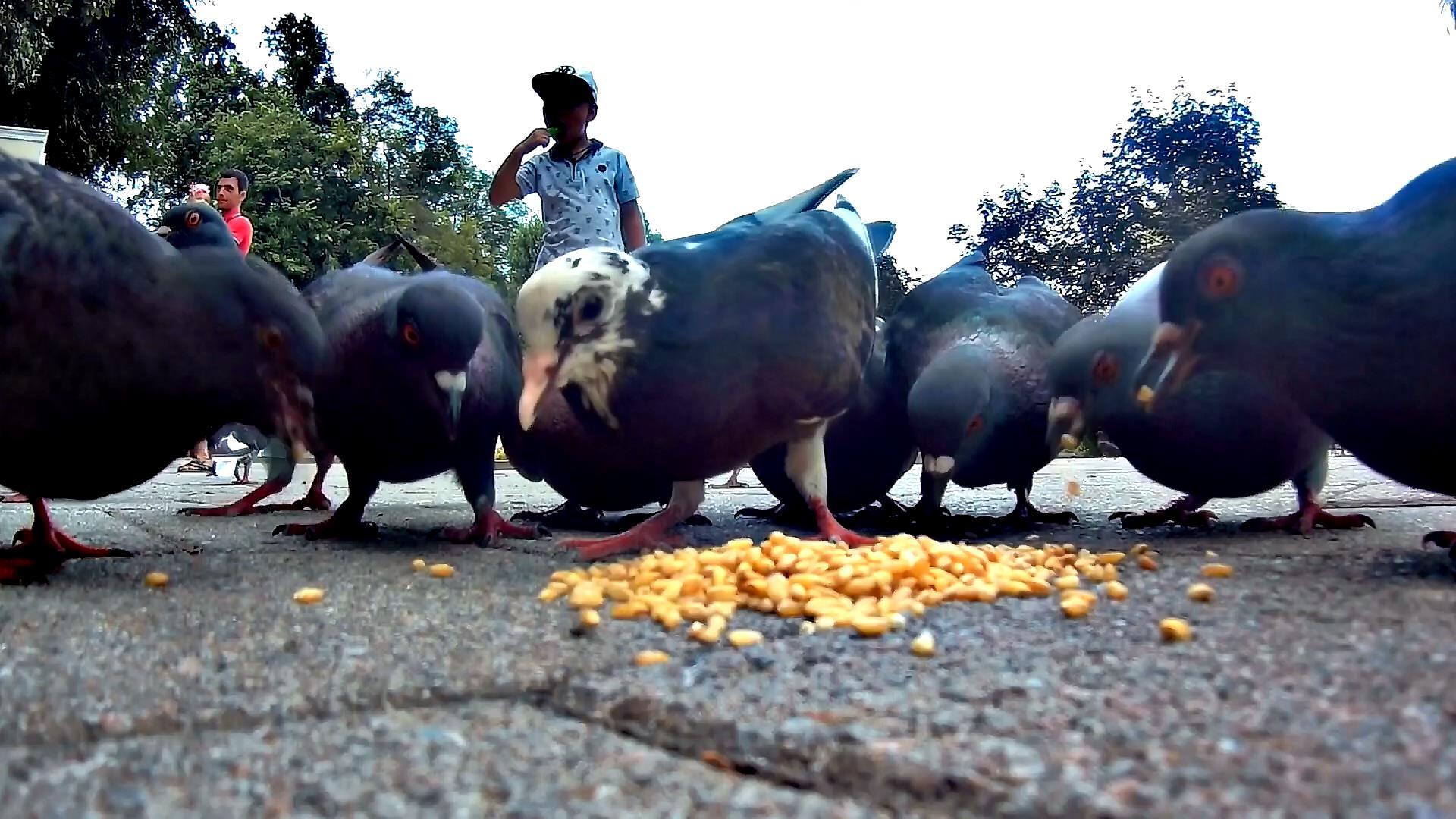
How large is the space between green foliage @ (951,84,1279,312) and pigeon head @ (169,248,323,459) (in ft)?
46.6

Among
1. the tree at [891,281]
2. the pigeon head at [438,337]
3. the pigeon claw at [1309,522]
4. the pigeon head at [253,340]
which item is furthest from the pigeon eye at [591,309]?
the tree at [891,281]

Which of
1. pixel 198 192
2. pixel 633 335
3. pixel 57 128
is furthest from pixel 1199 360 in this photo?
pixel 57 128

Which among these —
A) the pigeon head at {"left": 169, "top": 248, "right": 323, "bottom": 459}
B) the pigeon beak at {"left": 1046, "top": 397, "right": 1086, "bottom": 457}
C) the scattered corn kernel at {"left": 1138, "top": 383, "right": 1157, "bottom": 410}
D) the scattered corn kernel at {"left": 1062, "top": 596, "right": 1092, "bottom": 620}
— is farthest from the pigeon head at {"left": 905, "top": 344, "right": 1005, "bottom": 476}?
the pigeon head at {"left": 169, "top": 248, "right": 323, "bottom": 459}

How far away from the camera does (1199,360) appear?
241 centimetres

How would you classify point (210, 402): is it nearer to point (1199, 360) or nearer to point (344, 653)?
point (344, 653)

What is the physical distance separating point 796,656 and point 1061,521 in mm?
2623

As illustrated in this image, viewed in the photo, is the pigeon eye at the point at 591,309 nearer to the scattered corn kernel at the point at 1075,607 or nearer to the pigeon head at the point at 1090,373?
the scattered corn kernel at the point at 1075,607

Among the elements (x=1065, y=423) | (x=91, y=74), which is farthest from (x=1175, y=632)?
(x=91, y=74)

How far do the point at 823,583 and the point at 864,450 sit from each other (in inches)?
70.7

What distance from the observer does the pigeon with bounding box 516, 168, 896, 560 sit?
270 centimetres

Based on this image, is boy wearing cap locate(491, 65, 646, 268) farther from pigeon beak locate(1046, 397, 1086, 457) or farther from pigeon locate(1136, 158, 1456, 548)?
pigeon locate(1136, 158, 1456, 548)

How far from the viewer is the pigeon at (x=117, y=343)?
217 centimetres

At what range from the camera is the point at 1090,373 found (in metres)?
3.26

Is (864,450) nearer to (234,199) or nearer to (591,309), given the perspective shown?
(591,309)
